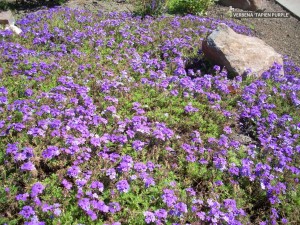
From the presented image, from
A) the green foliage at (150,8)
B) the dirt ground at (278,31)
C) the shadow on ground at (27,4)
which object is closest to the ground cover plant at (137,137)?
the dirt ground at (278,31)

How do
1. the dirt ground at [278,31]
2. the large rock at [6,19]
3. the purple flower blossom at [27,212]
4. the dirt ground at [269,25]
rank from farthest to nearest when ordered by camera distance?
the dirt ground at [269,25] → the dirt ground at [278,31] → the large rock at [6,19] → the purple flower blossom at [27,212]

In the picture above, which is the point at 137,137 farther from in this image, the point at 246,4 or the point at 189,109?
the point at 246,4

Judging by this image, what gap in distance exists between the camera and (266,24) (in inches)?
470

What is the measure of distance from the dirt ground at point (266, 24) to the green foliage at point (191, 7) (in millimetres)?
473

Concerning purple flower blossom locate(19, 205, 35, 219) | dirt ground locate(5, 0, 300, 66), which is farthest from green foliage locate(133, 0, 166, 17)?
purple flower blossom locate(19, 205, 35, 219)

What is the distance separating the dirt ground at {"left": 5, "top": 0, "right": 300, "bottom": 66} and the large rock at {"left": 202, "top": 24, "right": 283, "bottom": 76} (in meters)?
2.20

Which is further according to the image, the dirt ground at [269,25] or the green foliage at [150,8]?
the green foliage at [150,8]

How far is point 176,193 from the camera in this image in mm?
4516

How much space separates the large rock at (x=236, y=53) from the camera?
776cm

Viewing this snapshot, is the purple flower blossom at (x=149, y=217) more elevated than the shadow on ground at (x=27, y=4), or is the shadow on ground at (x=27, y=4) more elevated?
the purple flower blossom at (x=149, y=217)

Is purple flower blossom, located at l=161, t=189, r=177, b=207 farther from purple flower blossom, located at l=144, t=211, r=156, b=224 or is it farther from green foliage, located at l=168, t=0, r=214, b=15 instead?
green foliage, located at l=168, t=0, r=214, b=15

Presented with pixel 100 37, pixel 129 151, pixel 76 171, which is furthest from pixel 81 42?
pixel 76 171

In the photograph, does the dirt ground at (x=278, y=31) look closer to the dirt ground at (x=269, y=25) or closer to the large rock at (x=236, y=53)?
the dirt ground at (x=269, y=25)

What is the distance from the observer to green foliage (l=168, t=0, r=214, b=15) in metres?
11.4
